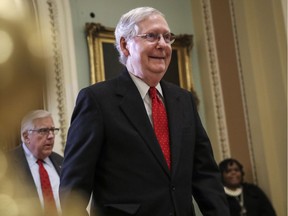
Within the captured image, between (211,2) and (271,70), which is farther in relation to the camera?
(211,2)

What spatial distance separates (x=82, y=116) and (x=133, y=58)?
367mm

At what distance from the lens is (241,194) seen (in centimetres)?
527

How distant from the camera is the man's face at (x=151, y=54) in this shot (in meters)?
1.77

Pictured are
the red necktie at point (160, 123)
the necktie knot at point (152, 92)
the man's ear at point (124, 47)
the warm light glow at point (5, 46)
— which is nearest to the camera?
the warm light glow at point (5, 46)

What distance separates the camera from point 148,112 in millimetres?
1739

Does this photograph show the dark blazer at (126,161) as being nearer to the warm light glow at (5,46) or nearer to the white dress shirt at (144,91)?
the white dress shirt at (144,91)

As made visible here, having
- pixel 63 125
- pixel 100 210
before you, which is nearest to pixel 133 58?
pixel 100 210

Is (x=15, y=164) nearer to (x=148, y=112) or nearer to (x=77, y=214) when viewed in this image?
(x=77, y=214)

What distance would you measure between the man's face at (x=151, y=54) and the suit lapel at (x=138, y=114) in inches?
2.8

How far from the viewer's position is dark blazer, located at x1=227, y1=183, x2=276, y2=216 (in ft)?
16.8

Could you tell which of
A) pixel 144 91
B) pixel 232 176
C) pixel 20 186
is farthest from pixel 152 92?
pixel 232 176

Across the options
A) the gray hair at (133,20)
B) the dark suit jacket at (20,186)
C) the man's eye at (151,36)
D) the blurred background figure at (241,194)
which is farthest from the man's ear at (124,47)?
the blurred background figure at (241,194)

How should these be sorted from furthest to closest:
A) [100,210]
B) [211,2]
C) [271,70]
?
[211,2], [271,70], [100,210]

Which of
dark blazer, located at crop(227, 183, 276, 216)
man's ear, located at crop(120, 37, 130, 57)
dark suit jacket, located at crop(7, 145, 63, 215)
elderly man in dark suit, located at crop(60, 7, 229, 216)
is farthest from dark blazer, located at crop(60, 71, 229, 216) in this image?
dark blazer, located at crop(227, 183, 276, 216)
